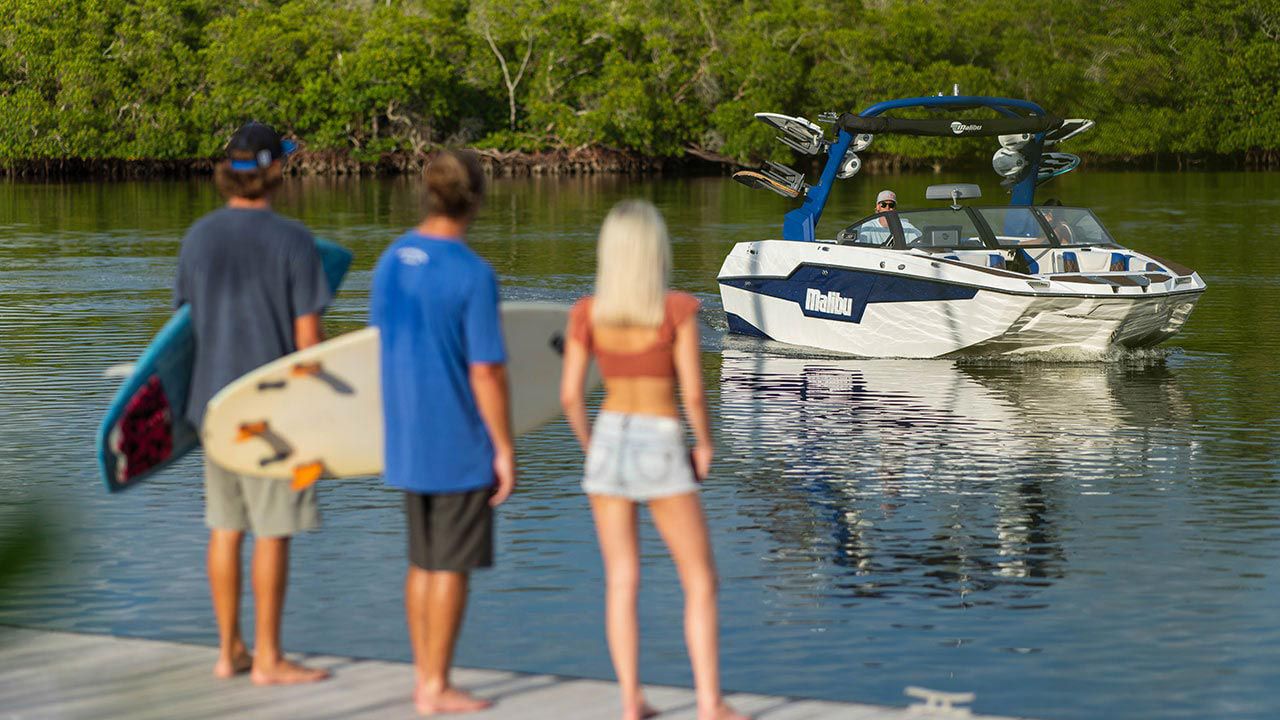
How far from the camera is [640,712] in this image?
211 inches

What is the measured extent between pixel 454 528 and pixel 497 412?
0.37 m

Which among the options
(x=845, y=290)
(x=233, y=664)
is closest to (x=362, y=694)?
(x=233, y=664)

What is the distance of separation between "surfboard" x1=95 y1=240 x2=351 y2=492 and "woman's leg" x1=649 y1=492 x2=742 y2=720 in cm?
158

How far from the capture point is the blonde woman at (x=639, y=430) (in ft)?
16.7

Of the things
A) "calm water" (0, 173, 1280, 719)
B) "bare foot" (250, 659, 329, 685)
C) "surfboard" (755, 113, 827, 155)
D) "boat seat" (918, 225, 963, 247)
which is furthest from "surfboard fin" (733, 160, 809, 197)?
"bare foot" (250, 659, 329, 685)

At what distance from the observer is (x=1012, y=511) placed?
34.1 feet

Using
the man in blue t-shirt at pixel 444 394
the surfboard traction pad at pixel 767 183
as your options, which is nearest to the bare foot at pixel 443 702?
the man in blue t-shirt at pixel 444 394

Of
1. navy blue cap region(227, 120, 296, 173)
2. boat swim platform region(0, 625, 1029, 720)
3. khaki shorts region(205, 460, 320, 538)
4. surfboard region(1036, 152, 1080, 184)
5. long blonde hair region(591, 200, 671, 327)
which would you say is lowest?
boat swim platform region(0, 625, 1029, 720)

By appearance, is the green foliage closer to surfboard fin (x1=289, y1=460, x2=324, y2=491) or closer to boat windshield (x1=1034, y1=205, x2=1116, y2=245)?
boat windshield (x1=1034, y1=205, x2=1116, y2=245)

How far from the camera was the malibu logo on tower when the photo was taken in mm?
18188

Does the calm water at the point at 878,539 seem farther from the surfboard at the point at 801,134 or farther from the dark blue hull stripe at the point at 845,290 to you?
the surfboard at the point at 801,134

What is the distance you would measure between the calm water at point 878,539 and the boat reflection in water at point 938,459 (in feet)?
0.11

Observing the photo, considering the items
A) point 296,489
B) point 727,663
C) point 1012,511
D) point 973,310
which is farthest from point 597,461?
point 973,310

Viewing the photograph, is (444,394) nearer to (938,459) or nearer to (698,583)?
(698,583)
